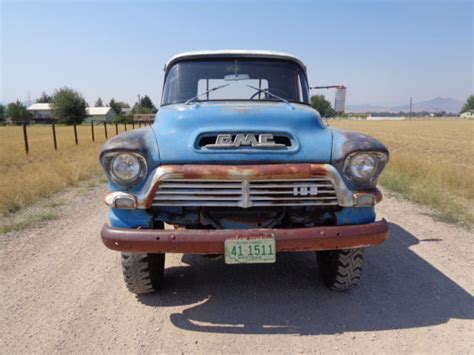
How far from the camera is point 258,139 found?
3.08 metres

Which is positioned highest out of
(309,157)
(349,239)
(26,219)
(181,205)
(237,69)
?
(237,69)

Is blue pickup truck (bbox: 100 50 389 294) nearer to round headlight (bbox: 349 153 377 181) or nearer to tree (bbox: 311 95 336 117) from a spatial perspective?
round headlight (bbox: 349 153 377 181)

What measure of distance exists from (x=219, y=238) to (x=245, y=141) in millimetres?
763

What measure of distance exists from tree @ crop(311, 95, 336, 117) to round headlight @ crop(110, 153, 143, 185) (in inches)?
114

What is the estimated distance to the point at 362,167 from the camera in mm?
2965

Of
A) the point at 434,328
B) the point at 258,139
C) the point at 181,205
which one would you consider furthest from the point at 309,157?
the point at 434,328

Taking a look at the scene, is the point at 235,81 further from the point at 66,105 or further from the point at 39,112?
the point at 39,112

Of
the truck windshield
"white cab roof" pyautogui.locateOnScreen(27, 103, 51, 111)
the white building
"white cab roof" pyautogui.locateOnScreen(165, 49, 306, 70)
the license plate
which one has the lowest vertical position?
the white building

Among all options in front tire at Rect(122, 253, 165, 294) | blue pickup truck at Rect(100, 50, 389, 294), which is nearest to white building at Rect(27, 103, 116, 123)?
front tire at Rect(122, 253, 165, 294)

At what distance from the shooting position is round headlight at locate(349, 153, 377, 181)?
9.69ft

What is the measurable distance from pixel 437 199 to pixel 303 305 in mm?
4817

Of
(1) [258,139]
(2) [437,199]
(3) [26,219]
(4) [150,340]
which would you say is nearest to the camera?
(4) [150,340]

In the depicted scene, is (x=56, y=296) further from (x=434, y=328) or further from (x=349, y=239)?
(x=434, y=328)

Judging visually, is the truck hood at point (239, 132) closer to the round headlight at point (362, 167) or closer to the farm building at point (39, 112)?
the round headlight at point (362, 167)
